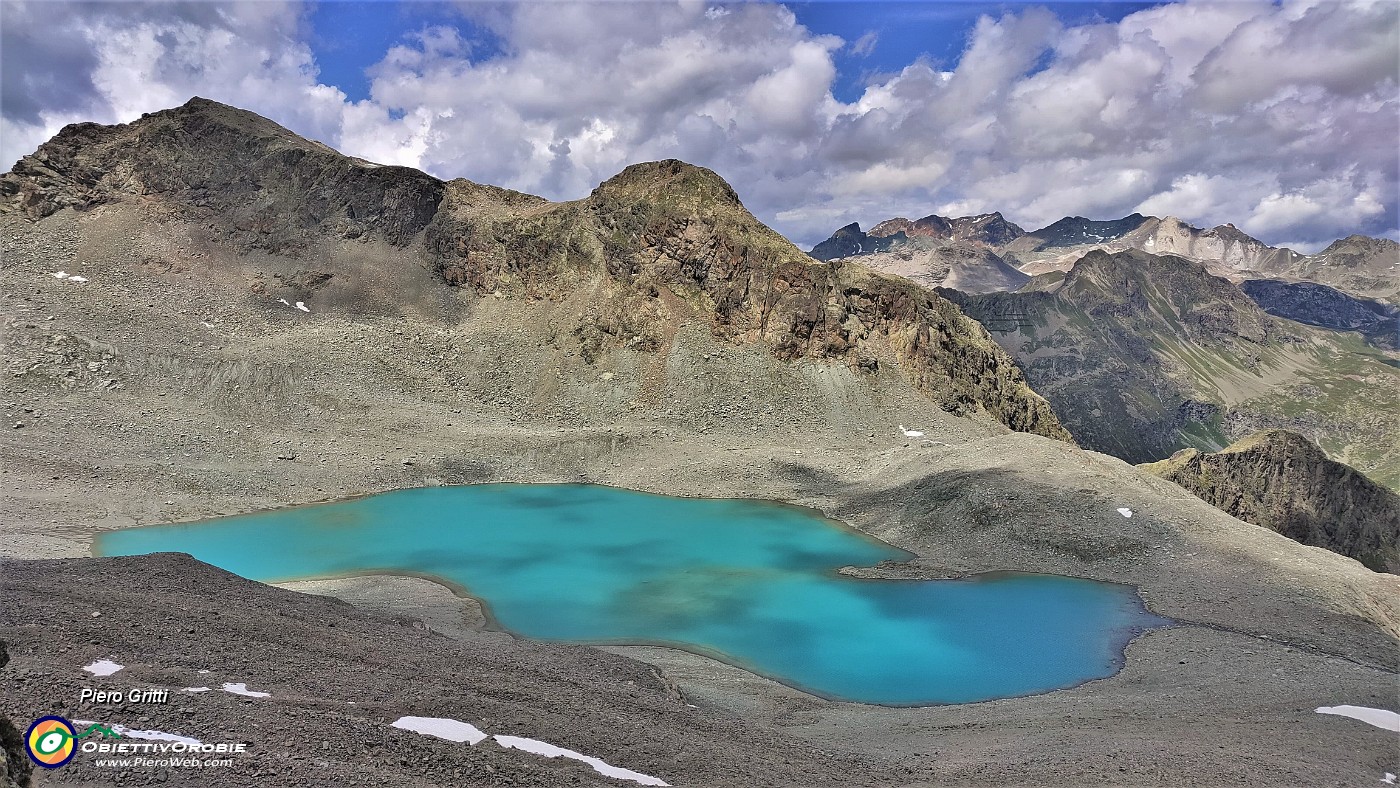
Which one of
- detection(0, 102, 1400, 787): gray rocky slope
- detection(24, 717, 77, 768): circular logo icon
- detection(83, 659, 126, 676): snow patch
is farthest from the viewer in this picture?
detection(0, 102, 1400, 787): gray rocky slope

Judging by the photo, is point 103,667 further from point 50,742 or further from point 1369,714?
point 1369,714

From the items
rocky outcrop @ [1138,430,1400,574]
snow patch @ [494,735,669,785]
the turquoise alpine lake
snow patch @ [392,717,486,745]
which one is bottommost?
the turquoise alpine lake

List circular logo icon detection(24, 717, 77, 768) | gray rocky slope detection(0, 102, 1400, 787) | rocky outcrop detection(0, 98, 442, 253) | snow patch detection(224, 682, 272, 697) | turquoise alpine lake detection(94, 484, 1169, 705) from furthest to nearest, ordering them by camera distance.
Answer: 1. rocky outcrop detection(0, 98, 442, 253)
2. turquoise alpine lake detection(94, 484, 1169, 705)
3. gray rocky slope detection(0, 102, 1400, 787)
4. snow patch detection(224, 682, 272, 697)
5. circular logo icon detection(24, 717, 77, 768)

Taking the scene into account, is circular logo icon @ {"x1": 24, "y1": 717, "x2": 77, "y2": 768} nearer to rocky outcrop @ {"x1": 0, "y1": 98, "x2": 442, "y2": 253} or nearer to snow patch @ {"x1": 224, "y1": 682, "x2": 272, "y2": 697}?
snow patch @ {"x1": 224, "y1": 682, "x2": 272, "y2": 697}

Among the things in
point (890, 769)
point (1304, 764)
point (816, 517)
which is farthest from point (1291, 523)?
point (890, 769)

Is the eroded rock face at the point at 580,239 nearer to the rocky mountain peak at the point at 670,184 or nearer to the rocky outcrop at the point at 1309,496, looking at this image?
the rocky mountain peak at the point at 670,184

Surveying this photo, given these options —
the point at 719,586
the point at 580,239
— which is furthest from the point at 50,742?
the point at 580,239

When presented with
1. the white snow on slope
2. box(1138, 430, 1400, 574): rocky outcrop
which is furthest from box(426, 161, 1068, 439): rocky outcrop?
the white snow on slope
